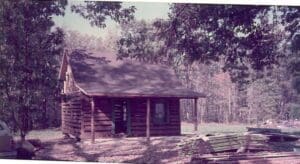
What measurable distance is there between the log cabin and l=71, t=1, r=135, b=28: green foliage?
1.91m

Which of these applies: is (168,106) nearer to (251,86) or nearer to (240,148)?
(251,86)

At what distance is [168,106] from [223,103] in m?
4.96

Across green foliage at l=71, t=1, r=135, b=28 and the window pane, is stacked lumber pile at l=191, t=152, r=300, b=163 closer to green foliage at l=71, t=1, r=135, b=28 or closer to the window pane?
green foliage at l=71, t=1, r=135, b=28

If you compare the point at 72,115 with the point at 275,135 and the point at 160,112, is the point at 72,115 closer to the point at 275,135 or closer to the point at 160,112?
the point at 160,112

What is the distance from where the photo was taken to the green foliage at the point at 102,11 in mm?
14523

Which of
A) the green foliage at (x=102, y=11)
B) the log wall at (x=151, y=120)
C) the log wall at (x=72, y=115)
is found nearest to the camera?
the green foliage at (x=102, y=11)

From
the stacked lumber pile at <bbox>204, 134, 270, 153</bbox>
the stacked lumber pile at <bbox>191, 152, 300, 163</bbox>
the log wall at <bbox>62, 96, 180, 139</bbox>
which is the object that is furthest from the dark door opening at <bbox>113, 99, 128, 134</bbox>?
the stacked lumber pile at <bbox>191, 152, 300, 163</bbox>

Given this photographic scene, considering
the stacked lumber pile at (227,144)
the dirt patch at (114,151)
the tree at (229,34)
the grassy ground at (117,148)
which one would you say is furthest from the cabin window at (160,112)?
the stacked lumber pile at (227,144)

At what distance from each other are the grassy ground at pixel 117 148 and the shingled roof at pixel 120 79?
71.2 inches

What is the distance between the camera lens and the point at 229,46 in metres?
14.6

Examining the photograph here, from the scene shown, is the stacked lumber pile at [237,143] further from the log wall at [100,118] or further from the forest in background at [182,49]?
the log wall at [100,118]

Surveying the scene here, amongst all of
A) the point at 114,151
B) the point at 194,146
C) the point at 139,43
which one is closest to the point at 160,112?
the point at 114,151

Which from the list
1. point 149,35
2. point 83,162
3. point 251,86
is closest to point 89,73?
point 149,35

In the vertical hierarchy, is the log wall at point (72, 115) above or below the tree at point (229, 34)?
below
